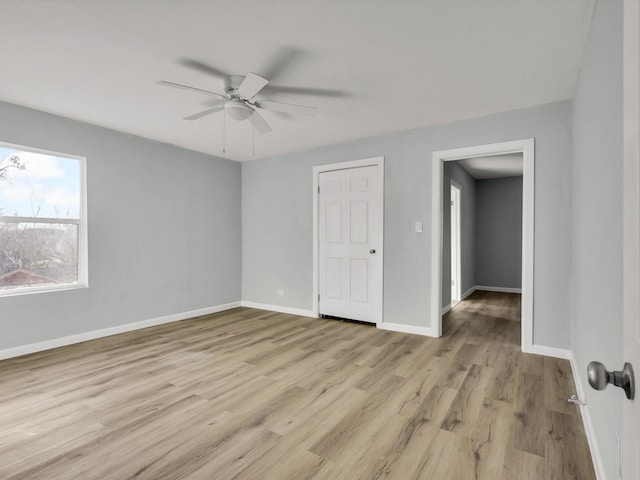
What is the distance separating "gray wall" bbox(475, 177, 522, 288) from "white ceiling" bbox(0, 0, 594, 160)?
14.2 feet

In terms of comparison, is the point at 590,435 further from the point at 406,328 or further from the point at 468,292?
the point at 468,292

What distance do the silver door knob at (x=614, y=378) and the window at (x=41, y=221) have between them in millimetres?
4371

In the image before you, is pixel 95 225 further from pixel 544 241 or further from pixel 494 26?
pixel 544 241

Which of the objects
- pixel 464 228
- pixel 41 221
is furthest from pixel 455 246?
pixel 41 221

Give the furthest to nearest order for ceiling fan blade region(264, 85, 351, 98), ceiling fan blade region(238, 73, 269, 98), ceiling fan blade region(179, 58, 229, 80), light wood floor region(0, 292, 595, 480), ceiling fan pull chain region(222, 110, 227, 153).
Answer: ceiling fan pull chain region(222, 110, 227, 153)
ceiling fan blade region(264, 85, 351, 98)
ceiling fan blade region(179, 58, 229, 80)
ceiling fan blade region(238, 73, 269, 98)
light wood floor region(0, 292, 595, 480)

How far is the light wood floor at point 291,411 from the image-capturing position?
5.65 ft

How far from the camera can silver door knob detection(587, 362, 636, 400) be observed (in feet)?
2.11

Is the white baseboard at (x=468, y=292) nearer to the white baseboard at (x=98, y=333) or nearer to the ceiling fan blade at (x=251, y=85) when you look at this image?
the white baseboard at (x=98, y=333)

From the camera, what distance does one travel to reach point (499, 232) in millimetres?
7289

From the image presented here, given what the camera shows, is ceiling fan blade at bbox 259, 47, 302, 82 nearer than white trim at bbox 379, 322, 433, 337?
Yes

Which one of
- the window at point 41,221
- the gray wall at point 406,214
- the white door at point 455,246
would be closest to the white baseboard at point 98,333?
the window at point 41,221

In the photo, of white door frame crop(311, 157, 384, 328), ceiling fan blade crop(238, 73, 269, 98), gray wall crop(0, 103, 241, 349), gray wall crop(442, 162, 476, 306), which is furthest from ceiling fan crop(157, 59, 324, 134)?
gray wall crop(442, 162, 476, 306)

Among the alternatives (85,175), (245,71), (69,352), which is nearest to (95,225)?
(85,175)

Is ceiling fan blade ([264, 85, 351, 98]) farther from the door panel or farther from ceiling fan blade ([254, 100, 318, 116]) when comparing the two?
the door panel
